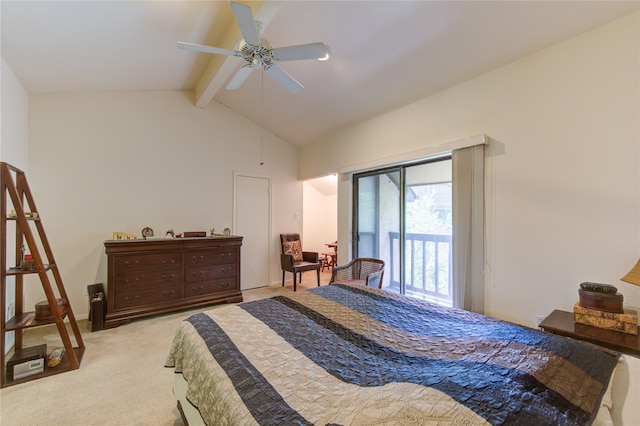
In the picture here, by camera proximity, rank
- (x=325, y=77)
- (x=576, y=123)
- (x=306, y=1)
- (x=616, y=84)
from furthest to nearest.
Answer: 1. (x=325, y=77)
2. (x=306, y=1)
3. (x=576, y=123)
4. (x=616, y=84)

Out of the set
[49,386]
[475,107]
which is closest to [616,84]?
[475,107]

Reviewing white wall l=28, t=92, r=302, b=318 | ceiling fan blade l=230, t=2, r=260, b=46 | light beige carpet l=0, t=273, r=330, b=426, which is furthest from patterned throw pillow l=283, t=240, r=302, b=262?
ceiling fan blade l=230, t=2, r=260, b=46

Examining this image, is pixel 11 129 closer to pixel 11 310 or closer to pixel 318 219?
pixel 11 310

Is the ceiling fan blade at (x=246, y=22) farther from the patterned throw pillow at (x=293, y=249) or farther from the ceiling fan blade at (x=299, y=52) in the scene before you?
the patterned throw pillow at (x=293, y=249)

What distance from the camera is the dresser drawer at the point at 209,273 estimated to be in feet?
12.0

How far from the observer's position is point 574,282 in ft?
7.06

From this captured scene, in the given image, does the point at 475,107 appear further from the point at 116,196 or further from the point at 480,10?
the point at 116,196

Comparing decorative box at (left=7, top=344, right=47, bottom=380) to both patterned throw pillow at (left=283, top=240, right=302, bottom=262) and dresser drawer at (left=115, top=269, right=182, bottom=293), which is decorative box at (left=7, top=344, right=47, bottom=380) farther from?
patterned throw pillow at (left=283, top=240, right=302, bottom=262)

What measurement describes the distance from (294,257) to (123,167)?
9.81 ft

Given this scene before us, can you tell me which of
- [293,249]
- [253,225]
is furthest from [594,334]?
[253,225]

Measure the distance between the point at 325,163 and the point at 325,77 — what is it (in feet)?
5.47

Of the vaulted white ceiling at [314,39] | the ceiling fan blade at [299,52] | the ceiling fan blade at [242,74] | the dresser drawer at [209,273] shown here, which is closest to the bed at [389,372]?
the ceiling fan blade at [299,52]

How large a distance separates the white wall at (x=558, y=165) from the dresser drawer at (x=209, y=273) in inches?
131

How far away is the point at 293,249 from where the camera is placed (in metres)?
5.10
